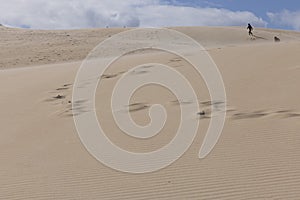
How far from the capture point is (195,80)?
10.5 m

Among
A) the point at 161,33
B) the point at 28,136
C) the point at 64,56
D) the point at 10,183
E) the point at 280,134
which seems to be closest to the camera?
the point at 10,183

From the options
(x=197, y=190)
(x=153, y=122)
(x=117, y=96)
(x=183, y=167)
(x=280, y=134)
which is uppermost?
(x=117, y=96)

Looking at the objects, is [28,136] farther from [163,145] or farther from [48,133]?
[163,145]

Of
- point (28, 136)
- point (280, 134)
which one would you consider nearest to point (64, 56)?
point (28, 136)

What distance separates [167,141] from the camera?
6148mm

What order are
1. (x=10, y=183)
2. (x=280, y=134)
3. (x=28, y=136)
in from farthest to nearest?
1. (x=28, y=136)
2. (x=280, y=134)
3. (x=10, y=183)

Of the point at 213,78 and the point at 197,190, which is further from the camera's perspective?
the point at 213,78

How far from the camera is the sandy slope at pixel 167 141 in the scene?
4582 mm

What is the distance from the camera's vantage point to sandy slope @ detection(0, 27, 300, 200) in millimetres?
4582

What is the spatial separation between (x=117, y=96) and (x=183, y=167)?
449 cm

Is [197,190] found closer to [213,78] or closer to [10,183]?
[10,183]

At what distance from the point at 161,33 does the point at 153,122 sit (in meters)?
27.7

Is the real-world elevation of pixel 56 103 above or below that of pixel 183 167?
above

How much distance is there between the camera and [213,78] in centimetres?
1059
